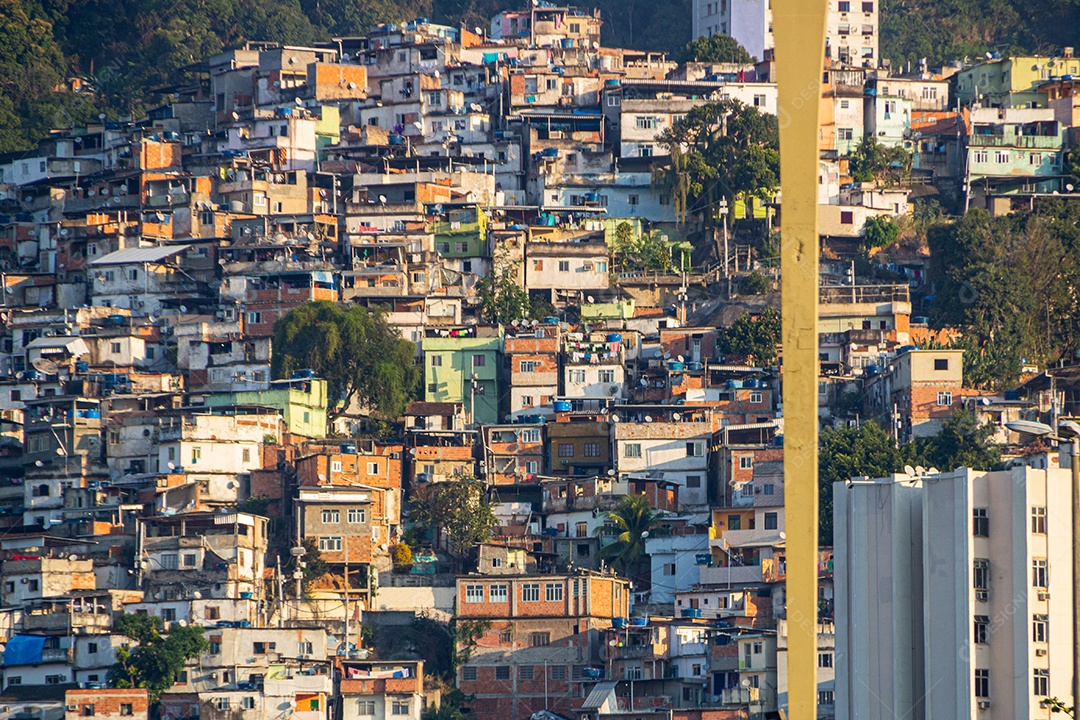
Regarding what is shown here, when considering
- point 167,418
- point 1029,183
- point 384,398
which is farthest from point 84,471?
point 1029,183

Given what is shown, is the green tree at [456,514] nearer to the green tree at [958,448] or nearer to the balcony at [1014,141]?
the green tree at [958,448]

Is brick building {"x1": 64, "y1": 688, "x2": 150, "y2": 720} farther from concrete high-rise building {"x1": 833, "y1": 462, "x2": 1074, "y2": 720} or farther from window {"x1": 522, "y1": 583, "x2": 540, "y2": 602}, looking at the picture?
concrete high-rise building {"x1": 833, "y1": 462, "x2": 1074, "y2": 720}

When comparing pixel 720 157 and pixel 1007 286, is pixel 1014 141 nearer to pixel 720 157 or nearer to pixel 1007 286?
pixel 720 157

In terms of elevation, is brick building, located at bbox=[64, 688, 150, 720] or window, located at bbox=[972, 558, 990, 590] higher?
window, located at bbox=[972, 558, 990, 590]

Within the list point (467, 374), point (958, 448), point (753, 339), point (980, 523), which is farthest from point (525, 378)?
point (980, 523)

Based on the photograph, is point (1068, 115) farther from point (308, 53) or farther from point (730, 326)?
point (308, 53)

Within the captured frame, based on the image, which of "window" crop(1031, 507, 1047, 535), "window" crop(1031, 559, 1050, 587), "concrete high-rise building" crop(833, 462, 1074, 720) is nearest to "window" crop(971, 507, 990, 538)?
"concrete high-rise building" crop(833, 462, 1074, 720)
